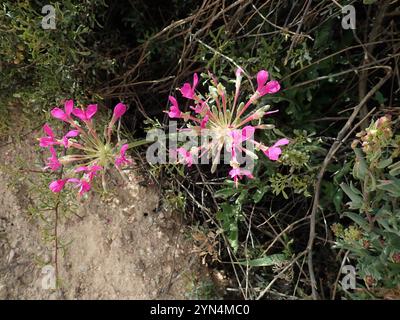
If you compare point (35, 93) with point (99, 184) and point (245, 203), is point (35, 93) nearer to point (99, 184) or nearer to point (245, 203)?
point (99, 184)

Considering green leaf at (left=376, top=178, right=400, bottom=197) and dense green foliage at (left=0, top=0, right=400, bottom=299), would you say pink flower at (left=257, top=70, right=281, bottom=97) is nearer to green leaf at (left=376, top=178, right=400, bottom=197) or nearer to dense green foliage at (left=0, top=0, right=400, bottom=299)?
dense green foliage at (left=0, top=0, right=400, bottom=299)

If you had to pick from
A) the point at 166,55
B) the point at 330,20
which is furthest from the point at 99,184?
the point at 330,20

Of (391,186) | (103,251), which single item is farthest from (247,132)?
(103,251)

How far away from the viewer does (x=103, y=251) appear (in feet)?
6.68

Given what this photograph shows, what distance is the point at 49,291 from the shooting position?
2.01m

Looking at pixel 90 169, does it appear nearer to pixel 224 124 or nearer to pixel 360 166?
pixel 224 124

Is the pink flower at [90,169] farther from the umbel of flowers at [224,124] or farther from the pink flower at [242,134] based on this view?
the pink flower at [242,134]

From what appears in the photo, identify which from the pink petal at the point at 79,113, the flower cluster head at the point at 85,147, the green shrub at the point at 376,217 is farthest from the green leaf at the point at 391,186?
the pink petal at the point at 79,113

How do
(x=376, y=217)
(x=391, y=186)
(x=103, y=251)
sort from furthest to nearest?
(x=103, y=251) < (x=376, y=217) < (x=391, y=186)

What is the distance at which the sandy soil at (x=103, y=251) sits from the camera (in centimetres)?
200

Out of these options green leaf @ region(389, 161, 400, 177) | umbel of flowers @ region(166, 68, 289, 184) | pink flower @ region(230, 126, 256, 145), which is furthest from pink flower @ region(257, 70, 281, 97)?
green leaf @ region(389, 161, 400, 177)

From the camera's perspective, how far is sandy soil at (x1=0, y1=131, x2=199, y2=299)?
2004 millimetres

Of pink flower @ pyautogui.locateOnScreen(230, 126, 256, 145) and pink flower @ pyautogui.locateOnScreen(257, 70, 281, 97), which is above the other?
pink flower @ pyautogui.locateOnScreen(257, 70, 281, 97)

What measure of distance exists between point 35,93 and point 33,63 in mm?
113
